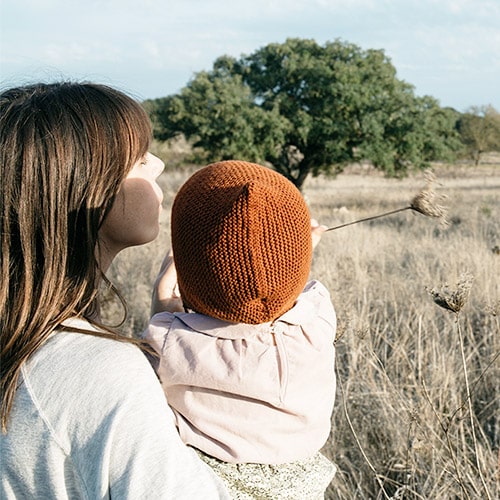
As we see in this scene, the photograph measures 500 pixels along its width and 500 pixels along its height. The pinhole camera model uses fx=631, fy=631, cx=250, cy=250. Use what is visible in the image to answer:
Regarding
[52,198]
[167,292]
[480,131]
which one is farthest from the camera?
[480,131]

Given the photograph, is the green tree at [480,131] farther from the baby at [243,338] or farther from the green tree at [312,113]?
the baby at [243,338]

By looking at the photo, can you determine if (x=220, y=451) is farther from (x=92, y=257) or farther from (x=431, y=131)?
(x=431, y=131)

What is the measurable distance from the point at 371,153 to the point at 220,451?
16443 mm

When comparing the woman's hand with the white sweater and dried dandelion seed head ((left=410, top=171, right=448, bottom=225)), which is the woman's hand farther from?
dried dandelion seed head ((left=410, top=171, right=448, bottom=225))

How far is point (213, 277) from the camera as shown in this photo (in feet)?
3.50

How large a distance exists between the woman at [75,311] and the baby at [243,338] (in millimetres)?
138

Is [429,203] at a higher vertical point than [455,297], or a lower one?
higher

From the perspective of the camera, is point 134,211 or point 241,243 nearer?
point 241,243

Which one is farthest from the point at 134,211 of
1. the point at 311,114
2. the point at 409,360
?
the point at 311,114

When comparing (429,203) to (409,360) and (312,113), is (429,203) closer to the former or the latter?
(409,360)

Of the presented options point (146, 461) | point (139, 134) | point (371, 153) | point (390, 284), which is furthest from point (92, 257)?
point (371, 153)

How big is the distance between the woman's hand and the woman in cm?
15

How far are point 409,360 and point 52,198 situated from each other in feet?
7.80

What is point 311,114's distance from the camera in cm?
1766
